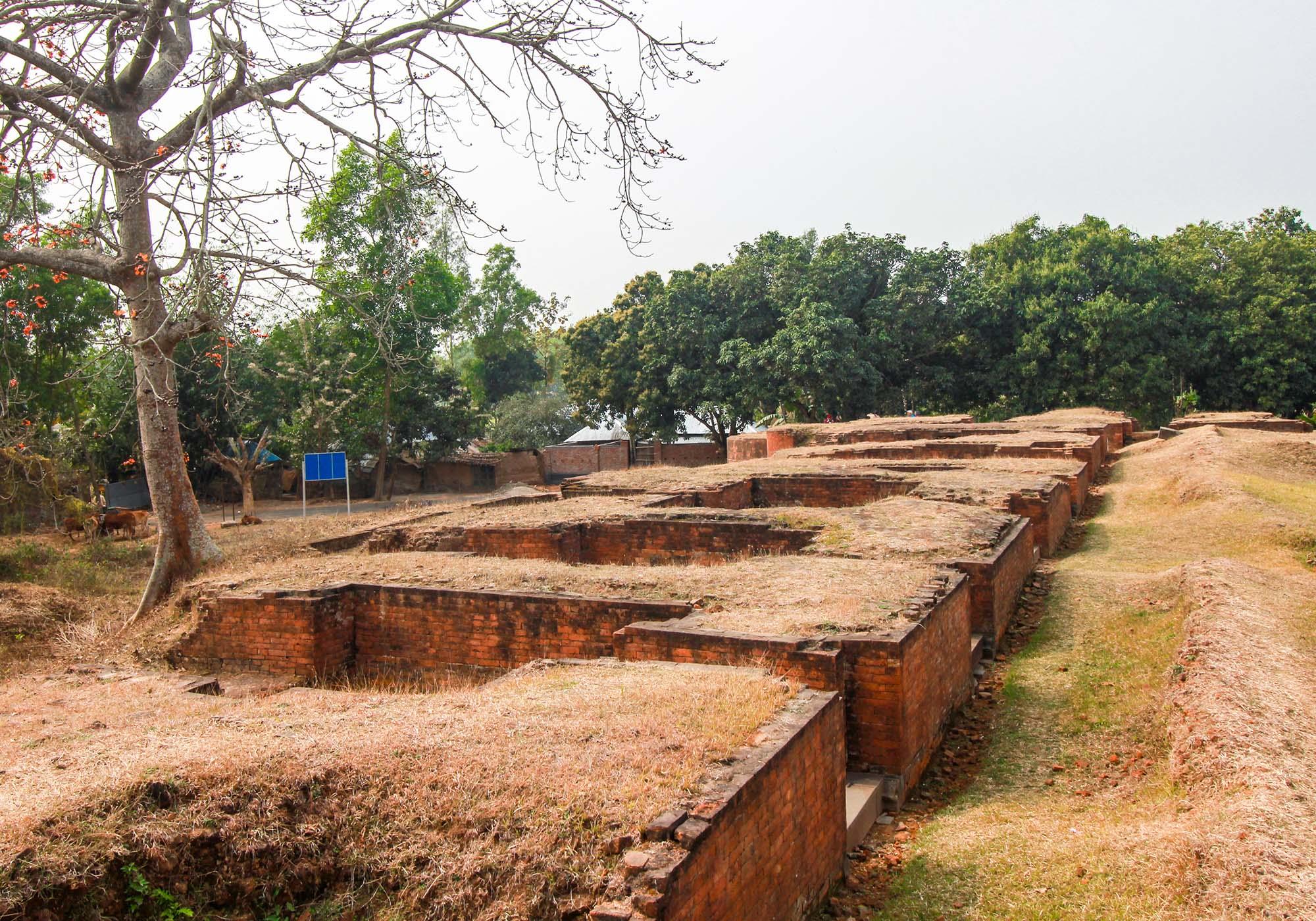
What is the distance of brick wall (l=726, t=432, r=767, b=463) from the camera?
22219mm

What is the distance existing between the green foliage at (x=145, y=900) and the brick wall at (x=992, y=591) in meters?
5.20

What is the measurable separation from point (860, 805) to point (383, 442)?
2232 centimetres

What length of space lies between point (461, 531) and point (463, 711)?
213 inches

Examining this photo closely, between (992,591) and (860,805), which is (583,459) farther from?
(860,805)

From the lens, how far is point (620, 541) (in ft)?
29.2

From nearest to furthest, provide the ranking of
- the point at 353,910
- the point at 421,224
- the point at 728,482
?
the point at 353,910 → the point at 421,224 → the point at 728,482

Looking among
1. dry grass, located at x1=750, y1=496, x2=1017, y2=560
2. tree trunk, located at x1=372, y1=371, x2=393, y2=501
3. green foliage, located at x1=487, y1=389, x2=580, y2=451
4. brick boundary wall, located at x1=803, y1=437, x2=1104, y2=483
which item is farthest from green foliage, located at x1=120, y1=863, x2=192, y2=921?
green foliage, located at x1=487, y1=389, x2=580, y2=451

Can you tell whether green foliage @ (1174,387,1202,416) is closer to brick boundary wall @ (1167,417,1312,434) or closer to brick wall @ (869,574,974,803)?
brick boundary wall @ (1167,417,1312,434)

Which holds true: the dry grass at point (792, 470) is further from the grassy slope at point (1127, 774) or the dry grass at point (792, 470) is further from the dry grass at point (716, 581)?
the dry grass at point (716, 581)

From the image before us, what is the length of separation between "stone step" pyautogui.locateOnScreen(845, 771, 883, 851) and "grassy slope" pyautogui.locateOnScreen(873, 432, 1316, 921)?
0.23 metres

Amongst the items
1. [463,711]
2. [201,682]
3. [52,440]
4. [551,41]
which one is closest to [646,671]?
[463,711]

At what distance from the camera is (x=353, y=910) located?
106 inches

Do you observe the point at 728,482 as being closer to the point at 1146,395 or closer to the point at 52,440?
the point at 52,440

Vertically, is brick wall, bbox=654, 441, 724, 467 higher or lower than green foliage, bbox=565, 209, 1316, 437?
lower
